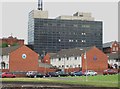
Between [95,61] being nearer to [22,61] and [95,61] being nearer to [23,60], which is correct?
[23,60]

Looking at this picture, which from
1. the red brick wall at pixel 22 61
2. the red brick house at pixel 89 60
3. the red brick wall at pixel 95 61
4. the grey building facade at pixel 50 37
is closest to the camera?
the red brick wall at pixel 22 61

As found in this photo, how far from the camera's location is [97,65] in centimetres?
11200

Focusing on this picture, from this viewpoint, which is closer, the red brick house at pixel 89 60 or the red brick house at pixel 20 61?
the red brick house at pixel 20 61

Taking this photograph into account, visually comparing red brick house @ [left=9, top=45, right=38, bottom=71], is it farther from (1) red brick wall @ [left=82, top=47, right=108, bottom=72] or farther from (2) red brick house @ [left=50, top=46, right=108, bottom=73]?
(1) red brick wall @ [left=82, top=47, right=108, bottom=72]

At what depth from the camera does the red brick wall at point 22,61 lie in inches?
4045

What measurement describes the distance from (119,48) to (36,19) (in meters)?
50.3

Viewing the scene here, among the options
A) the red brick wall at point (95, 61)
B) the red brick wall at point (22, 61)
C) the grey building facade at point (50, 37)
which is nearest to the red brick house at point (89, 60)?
the red brick wall at point (95, 61)

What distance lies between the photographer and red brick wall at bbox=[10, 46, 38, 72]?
337 ft

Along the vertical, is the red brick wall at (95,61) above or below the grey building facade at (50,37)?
below

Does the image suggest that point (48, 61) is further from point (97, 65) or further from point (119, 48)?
point (119, 48)

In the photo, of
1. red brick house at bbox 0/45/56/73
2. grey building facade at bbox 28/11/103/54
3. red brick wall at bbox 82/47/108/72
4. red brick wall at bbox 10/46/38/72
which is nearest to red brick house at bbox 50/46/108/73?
red brick wall at bbox 82/47/108/72

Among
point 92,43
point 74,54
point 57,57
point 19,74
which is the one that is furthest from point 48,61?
point 92,43

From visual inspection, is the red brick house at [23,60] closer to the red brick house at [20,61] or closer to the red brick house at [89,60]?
the red brick house at [20,61]

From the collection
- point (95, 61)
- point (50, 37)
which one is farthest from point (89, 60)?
point (50, 37)
